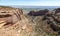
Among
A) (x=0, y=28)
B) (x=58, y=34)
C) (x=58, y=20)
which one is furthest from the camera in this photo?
(x=58, y=20)

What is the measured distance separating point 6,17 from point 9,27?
2.27 ft

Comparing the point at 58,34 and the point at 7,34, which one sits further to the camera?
the point at 58,34

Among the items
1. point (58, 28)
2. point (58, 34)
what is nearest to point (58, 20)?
point (58, 28)

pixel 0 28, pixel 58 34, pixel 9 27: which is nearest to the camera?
pixel 0 28

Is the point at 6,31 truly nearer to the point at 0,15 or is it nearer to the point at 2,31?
the point at 2,31

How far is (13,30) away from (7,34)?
111 cm

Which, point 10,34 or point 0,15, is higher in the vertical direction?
point 0,15

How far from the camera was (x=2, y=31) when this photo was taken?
11766 millimetres

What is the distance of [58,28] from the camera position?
4891 centimetres

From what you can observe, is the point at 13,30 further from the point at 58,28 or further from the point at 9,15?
the point at 58,28

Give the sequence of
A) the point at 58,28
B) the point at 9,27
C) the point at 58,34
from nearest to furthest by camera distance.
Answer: the point at 9,27, the point at 58,34, the point at 58,28

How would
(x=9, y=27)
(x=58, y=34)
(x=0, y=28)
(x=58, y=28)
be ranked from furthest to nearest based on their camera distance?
(x=58, y=28), (x=58, y=34), (x=9, y=27), (x=0, y=28)

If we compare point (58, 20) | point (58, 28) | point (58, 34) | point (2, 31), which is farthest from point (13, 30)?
point (58, 20)

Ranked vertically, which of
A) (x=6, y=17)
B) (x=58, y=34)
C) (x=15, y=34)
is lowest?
(x=58, y=34)
